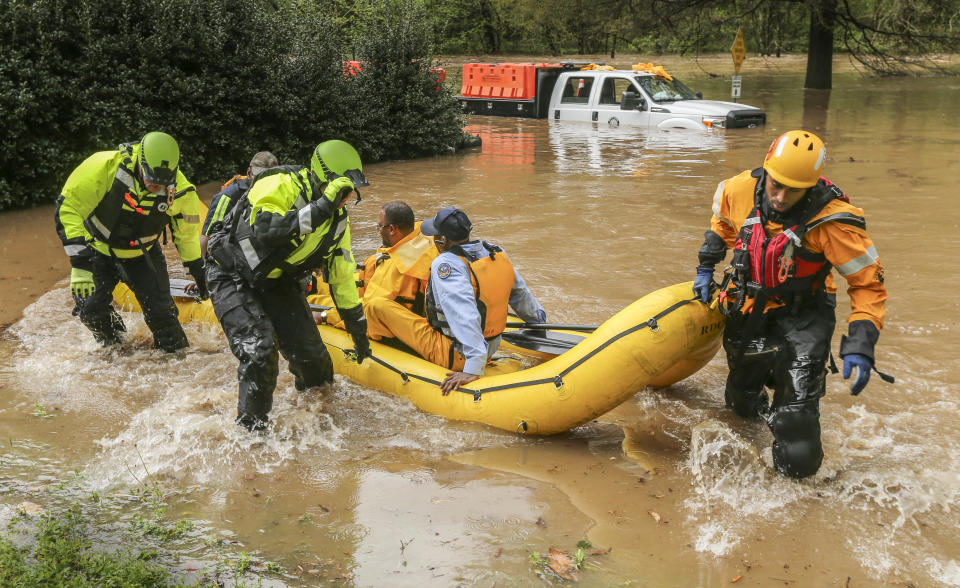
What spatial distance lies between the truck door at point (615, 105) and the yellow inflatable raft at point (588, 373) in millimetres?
12906

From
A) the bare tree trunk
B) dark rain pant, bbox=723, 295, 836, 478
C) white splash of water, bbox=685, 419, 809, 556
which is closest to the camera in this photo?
white splash of water, bbox=685, 419, 809, 556

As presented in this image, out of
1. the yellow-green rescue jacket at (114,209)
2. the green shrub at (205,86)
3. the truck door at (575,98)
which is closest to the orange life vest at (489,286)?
the yellow-green rescue jacket at (114,209)

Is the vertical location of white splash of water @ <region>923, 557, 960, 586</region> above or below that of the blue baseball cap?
below

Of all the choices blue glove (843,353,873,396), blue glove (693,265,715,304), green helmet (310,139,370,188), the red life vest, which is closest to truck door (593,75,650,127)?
blue glove (693,265,715,304)

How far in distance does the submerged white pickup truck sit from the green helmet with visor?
11.9 m

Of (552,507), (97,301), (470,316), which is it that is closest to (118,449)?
(97,301)

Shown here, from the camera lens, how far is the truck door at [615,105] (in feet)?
56.8

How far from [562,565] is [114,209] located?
399cm

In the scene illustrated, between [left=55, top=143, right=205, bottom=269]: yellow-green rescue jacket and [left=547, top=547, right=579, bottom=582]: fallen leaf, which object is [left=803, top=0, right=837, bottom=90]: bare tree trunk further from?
[left=547, top=547, right=579, bottom=582]: fallen leaf

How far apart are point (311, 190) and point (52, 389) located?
2.62 metres

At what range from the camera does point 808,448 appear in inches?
161

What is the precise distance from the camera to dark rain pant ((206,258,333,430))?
181 inches

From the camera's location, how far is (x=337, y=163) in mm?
4379

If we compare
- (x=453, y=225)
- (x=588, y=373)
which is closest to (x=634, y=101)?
(x=453, y=225)
